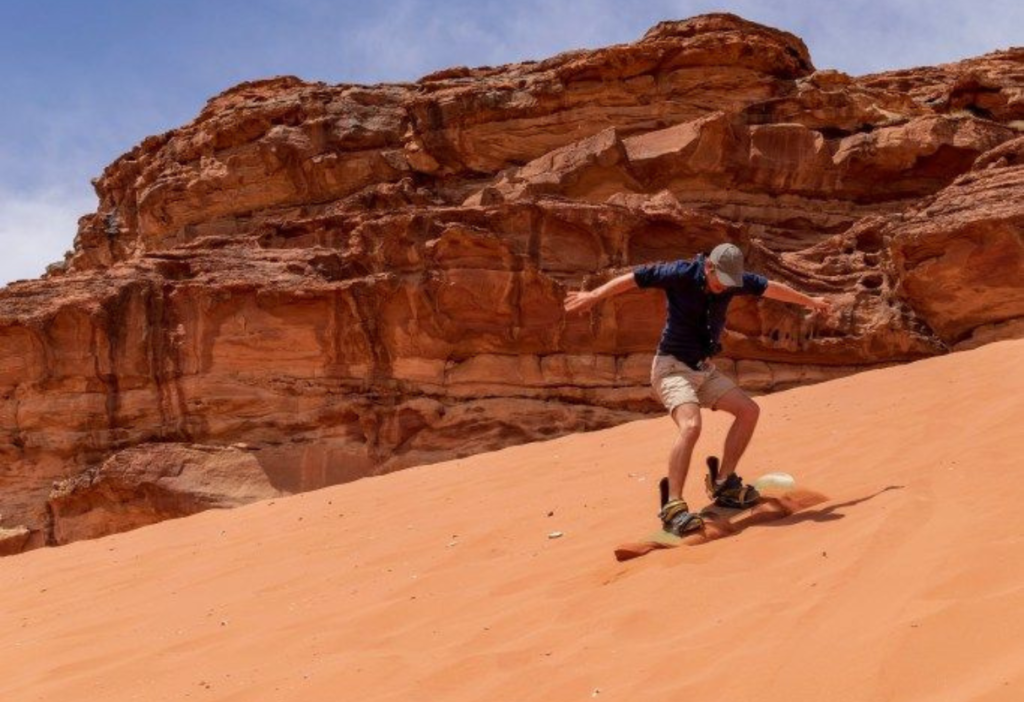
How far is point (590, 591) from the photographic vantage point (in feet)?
14.8

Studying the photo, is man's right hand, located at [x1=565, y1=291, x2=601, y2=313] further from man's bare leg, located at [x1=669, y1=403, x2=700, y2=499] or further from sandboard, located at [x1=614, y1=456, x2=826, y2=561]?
sandboard, located at [x1=614, y1=456, x2=826, y2=561]

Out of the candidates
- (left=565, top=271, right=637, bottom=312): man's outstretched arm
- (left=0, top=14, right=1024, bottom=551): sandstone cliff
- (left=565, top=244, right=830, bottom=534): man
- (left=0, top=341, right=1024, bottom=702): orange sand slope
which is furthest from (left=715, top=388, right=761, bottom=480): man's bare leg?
(left=0, top=14, right=1024, bottom=551): sandstone cliff

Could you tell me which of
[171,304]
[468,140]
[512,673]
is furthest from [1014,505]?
[468,140]

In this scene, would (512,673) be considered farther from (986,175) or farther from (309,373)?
(986,175)

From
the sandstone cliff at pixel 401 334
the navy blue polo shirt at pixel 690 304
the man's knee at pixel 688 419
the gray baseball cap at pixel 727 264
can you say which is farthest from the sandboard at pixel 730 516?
the sandstone cliff at pixel 401 334

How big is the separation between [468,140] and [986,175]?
11639mm

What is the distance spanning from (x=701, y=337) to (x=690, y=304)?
17 centimetres

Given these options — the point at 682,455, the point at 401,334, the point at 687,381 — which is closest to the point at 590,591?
the point at 682,455

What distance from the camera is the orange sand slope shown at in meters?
3.31

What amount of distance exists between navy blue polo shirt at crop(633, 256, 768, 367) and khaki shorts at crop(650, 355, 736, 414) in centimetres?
5

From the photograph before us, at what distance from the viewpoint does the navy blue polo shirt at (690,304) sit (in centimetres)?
539

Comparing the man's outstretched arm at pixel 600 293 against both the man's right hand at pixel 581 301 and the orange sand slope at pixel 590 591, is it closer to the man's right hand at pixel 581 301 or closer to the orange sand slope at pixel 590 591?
the man's right hand at pixel 581 301

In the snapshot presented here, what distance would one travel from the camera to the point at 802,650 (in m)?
3.31

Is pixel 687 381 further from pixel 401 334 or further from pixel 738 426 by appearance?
pixel 401 334
